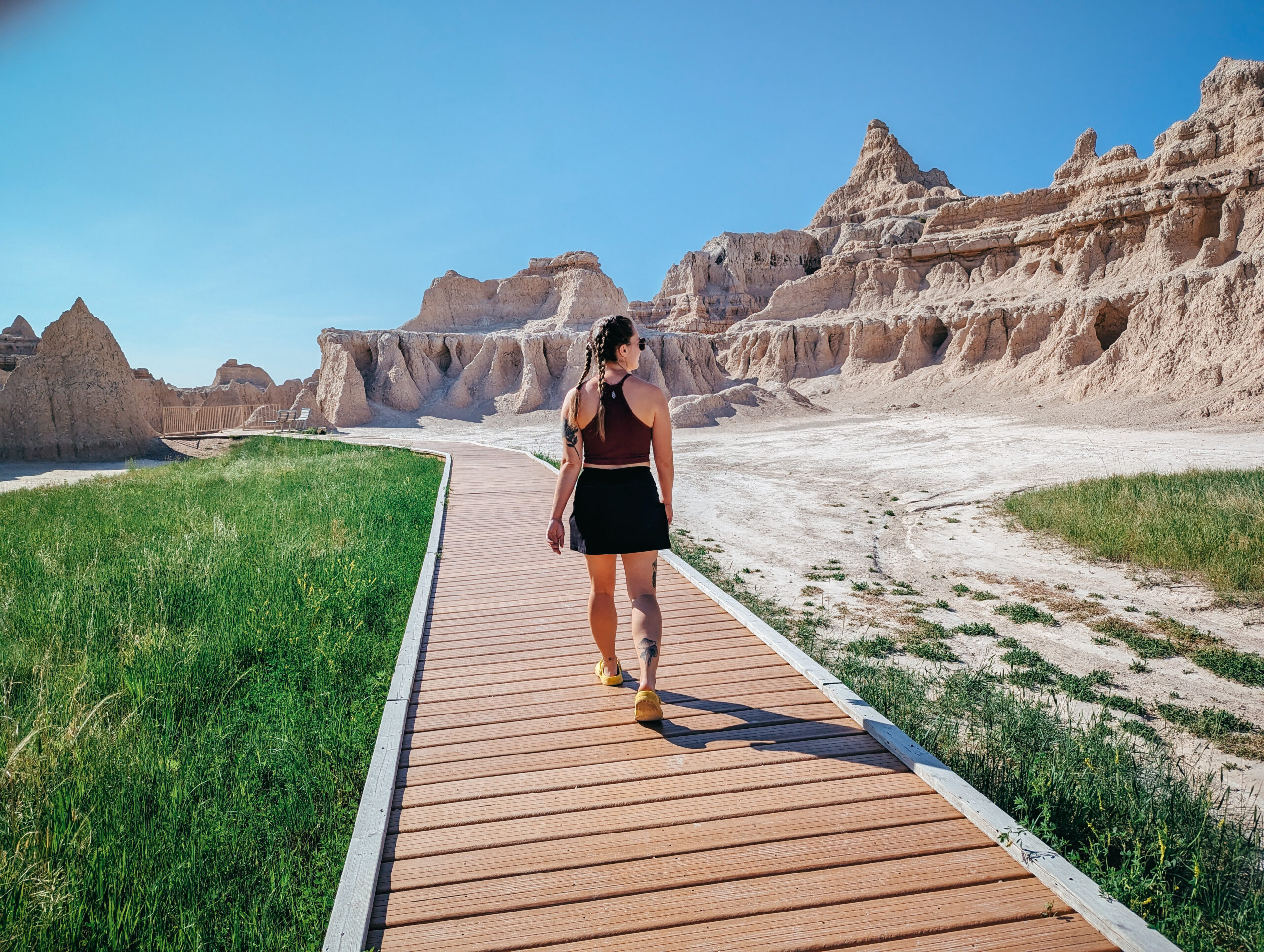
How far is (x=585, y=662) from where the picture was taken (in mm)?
4250

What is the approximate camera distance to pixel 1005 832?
2.48 meters

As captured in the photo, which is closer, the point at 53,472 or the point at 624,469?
the point at 624,469

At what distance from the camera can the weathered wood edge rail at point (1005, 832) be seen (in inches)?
80.0

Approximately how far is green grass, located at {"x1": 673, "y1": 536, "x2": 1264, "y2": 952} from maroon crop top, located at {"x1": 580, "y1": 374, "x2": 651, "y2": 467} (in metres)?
2.20

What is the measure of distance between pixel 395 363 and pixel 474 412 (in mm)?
5637

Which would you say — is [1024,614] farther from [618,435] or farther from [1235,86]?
[1235,86]

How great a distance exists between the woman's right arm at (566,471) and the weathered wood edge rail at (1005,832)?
1665mm

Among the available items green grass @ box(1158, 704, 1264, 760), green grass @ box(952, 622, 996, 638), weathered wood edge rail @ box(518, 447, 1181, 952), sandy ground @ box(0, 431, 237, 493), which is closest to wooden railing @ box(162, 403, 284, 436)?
sandy ground @ box(0, 431, 237, 493)

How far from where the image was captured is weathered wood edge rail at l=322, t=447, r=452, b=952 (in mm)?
2115

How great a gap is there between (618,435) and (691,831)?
5.83 ft

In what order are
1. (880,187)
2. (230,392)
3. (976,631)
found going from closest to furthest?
1. (976,631)
2. (230,392)
3. (880,187)

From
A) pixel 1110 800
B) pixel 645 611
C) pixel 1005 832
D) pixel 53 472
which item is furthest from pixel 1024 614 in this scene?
pixel 53 472

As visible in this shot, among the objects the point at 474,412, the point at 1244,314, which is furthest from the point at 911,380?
the point at 474,412

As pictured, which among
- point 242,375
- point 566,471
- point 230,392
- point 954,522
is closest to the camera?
point 566,471
